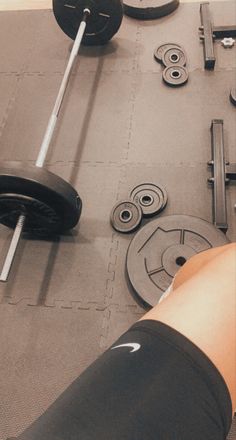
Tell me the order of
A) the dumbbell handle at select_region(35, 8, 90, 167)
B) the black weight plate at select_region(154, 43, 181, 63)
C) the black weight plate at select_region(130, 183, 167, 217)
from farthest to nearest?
the black weight plate at select_region(154, 43, 181, 63), the black weight plate at select_region(130, 183, 167, 217), the dumbbell handle at select_region(35, 8, 90, 167)

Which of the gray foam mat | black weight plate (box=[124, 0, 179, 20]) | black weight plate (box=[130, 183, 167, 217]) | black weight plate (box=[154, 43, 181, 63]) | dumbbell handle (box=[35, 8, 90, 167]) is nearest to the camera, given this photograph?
the gray foam mat

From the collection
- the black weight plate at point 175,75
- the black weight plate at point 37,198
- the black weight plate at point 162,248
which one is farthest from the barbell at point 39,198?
the black weight plate at point 175,75

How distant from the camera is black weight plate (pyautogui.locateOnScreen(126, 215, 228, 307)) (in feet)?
4.43

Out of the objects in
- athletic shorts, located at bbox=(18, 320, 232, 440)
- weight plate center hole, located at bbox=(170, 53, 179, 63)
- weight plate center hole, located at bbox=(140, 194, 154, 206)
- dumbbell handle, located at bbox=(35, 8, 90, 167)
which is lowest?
athletic shorts, located at bbox=(18, 320, 232, 440)

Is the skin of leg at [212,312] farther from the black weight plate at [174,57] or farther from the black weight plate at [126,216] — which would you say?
the black weight plate at [174,57]

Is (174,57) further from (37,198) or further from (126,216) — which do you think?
(37,198)

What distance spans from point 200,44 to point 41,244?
4.91ft

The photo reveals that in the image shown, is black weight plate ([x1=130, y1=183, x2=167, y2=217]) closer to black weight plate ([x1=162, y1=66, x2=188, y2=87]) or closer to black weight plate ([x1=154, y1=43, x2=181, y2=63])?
black weight plate ([x1=162, y1=66, x2=188, y2=87])

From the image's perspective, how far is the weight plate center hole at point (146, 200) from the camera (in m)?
1.57

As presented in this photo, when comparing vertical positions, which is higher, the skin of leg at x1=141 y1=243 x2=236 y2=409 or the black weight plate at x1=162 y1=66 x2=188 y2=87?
the black weight plate at x1=162 y1=66 x2=188 y2=87

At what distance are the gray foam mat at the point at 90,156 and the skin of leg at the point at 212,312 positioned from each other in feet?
2.11

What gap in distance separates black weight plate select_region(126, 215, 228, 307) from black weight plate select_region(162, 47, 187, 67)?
3.29 ft

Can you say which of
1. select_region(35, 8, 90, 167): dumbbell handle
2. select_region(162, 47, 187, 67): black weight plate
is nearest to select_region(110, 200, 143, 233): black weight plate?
select_region(35, 8, 90, 167): dumbbell handle

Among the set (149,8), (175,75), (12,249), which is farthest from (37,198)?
Result: (149,8)
